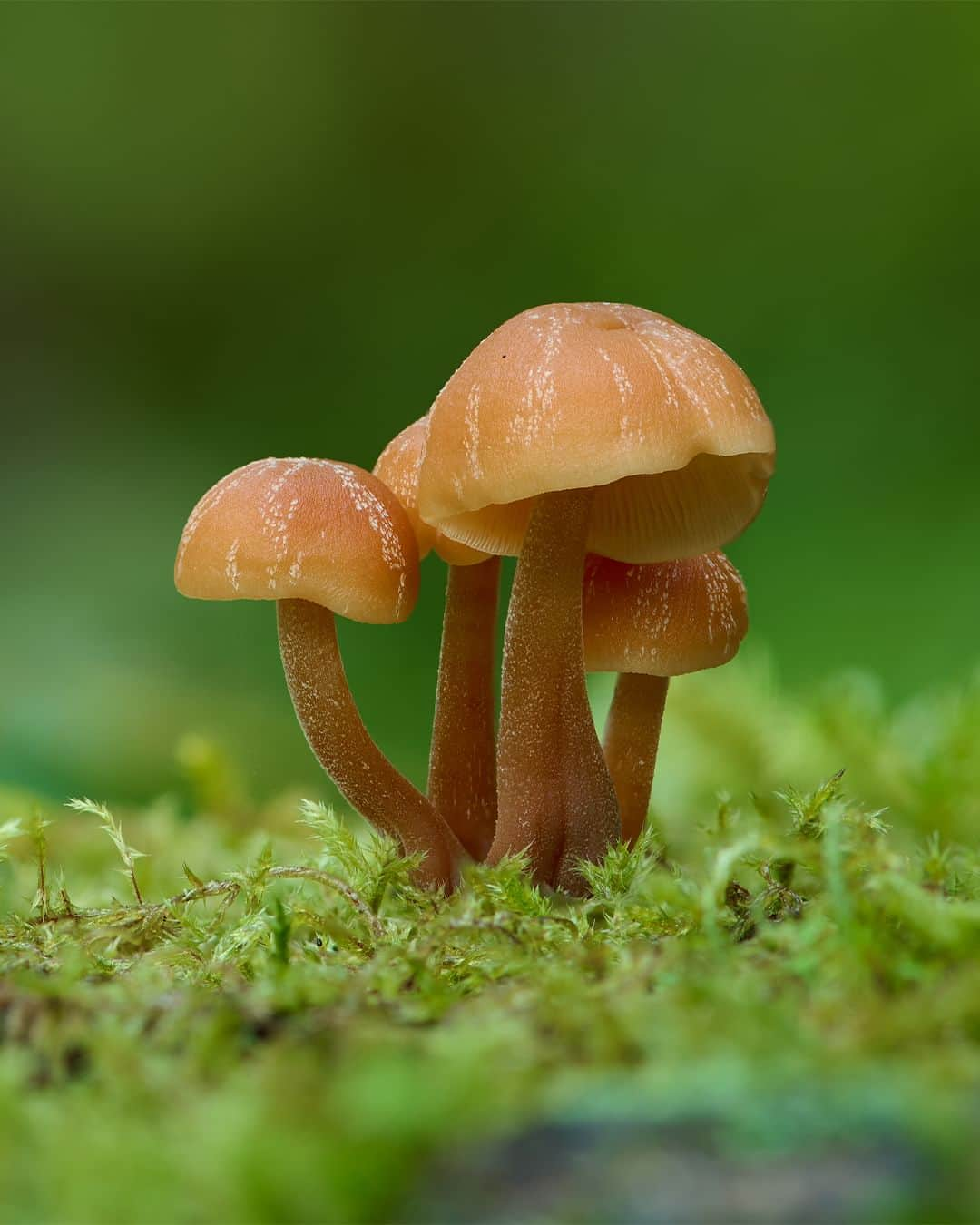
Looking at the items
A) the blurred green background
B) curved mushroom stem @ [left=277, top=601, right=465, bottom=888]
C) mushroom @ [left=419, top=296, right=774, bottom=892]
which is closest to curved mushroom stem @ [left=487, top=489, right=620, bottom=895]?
mushroom @ [left=419, top=296, right=774, bottom=892]

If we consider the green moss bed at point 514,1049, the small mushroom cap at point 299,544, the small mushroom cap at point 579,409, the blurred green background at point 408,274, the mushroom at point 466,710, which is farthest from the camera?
the blurred green background at point 408,274

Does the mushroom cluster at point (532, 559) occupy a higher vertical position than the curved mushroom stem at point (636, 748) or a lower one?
higher

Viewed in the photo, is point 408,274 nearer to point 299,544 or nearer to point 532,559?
point 532,559

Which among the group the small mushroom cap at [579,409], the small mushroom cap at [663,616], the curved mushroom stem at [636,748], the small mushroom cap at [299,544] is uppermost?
the small mushroom cap at [579,409]

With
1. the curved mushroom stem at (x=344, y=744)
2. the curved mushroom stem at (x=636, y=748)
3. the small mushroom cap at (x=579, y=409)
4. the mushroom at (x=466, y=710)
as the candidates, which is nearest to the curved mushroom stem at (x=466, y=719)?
the mushroom at (x=466, y=710)

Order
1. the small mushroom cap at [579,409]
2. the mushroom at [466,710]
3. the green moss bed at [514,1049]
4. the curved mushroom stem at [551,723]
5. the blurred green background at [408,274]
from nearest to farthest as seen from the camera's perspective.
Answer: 1. the green moss bed at [514,1049]
2. the small mushroom cap at [579,409]
3. the curved mushroom stem at [551,723]
4. the mushroom at [466,710]
5. the blurred green background at [408,274]

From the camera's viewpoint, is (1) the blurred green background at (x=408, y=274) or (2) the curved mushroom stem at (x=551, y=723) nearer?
(2) the curved mushroom stem at (x=551, y=723)

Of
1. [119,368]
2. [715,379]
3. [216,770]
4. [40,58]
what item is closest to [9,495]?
[119,368]

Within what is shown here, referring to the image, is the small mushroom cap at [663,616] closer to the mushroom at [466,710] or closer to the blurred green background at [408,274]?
the mushroom at [466,710]
